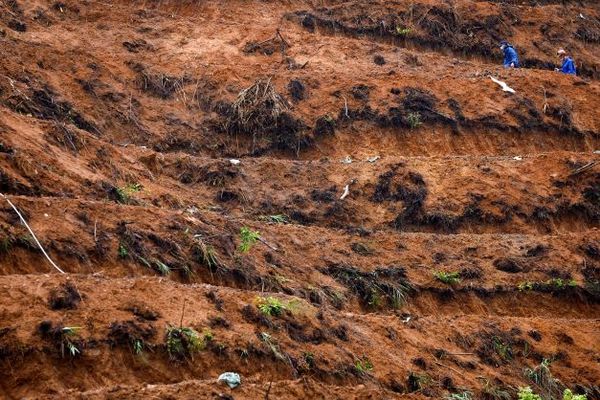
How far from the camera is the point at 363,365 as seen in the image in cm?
1076

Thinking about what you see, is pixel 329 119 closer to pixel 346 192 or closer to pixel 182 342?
pixel 346 192

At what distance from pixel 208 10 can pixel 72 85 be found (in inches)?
237

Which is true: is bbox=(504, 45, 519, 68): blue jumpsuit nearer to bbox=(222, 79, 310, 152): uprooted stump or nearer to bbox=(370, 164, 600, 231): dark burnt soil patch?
bbox=(370, 164, 600, 231): dark burnt soil patch

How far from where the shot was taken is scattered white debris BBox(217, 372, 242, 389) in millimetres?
8695

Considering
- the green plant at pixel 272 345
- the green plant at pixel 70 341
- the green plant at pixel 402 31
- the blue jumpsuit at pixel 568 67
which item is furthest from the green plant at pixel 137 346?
the blue jumpsuit at pixel 568 67

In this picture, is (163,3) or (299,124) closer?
(299,124)

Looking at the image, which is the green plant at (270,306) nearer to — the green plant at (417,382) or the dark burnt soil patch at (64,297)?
the green plant at (417,382)

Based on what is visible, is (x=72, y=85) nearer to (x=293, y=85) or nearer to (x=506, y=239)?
(x=293, y=85)

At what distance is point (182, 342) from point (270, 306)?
152 centimetres

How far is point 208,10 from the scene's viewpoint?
22562 mm

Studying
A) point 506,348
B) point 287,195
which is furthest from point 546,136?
point 506,348

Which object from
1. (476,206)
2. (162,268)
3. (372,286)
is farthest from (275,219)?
(162,268)

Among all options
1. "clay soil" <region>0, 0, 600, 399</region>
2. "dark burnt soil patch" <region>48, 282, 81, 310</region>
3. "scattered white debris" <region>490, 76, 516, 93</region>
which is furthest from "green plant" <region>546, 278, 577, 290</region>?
"dark burnt soil patch" <region>48, 282, 81, 310</region>

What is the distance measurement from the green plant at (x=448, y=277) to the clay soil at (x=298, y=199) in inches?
2.9
